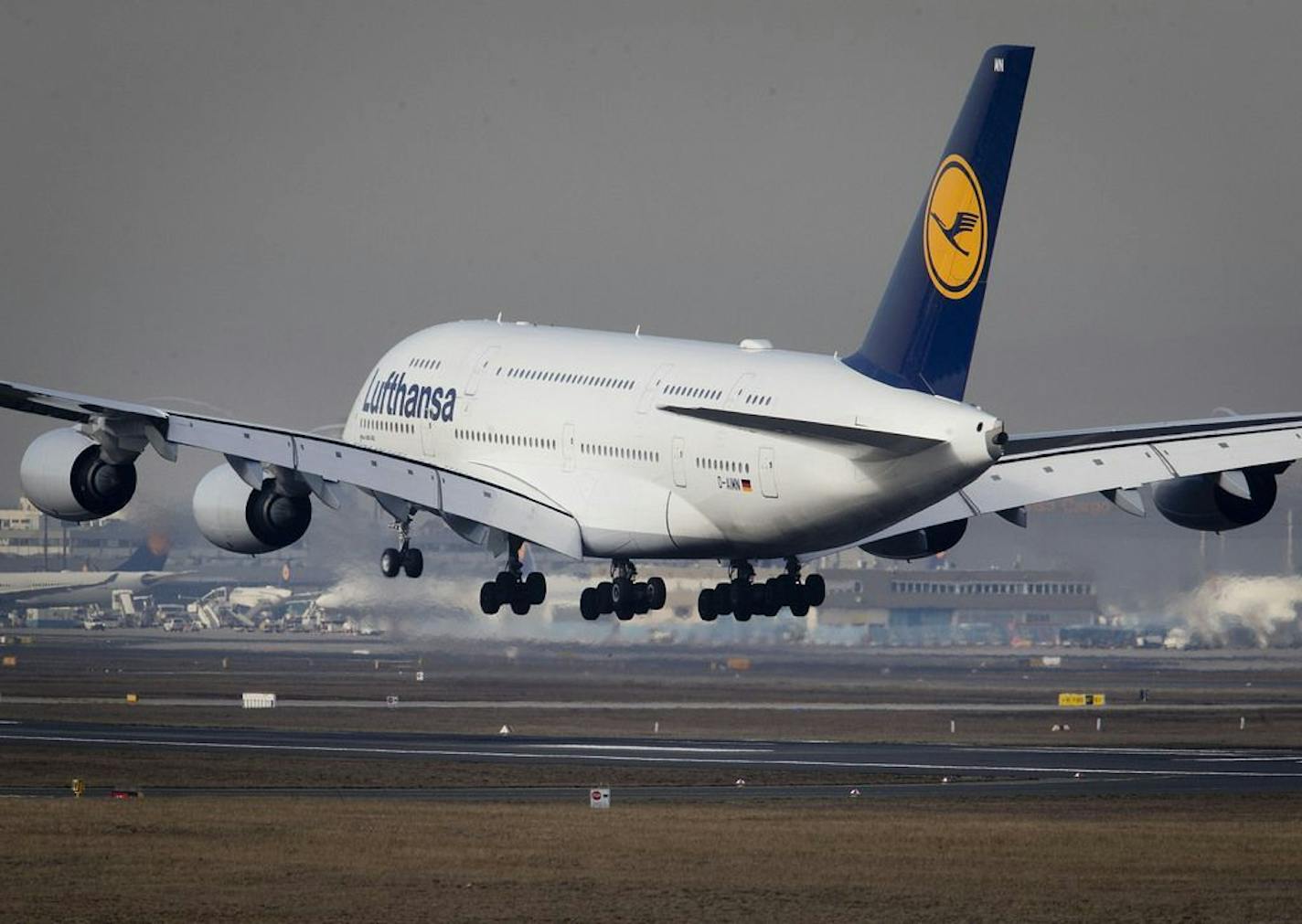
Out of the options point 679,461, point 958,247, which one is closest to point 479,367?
point 679,461

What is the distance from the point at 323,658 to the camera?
433ft

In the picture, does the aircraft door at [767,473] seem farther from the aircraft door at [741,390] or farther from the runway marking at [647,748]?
the runway marking at [647,748]

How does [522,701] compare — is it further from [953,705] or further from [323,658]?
[323,658]

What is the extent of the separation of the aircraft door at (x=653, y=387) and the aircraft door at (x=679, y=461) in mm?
1496

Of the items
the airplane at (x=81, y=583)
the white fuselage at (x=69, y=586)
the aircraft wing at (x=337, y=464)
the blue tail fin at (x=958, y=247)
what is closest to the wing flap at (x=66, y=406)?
the aircraft wing at (x=337, y=464)

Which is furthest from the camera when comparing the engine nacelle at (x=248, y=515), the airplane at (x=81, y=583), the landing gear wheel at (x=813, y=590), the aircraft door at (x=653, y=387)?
the airplane at (x=81, y=583)

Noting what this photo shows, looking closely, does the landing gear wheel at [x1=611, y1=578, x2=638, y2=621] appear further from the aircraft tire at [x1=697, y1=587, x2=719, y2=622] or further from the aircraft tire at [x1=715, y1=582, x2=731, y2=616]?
the aircraft tire at [x1=715, y1=582, x2=731, y2=616]

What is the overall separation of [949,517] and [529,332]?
13479 mm

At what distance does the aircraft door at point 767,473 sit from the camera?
56.0 meters

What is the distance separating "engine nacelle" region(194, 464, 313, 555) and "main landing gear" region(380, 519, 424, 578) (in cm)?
226

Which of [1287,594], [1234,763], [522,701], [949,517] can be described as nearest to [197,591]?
[522,701]

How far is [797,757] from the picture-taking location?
7969cm

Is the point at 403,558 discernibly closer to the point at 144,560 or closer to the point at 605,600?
the point at 605,600

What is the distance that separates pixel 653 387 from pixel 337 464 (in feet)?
24.7
